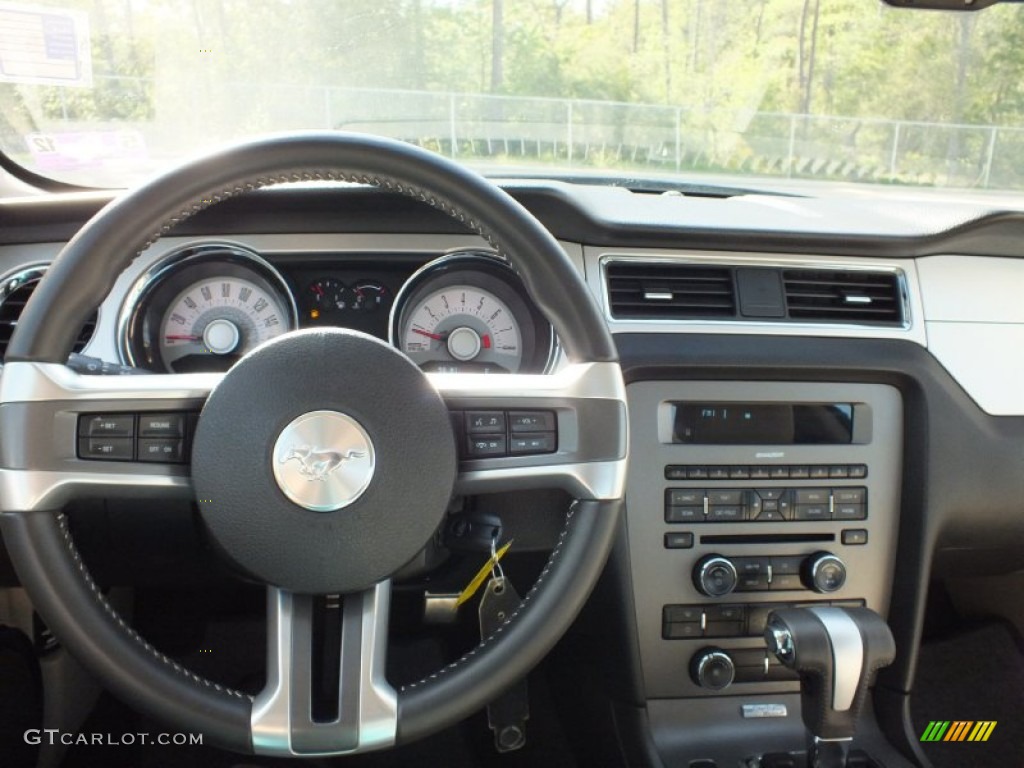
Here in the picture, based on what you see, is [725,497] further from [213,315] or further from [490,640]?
[213,315]

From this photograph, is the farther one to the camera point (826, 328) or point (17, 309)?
point (826, 328)

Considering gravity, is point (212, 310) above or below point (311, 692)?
above

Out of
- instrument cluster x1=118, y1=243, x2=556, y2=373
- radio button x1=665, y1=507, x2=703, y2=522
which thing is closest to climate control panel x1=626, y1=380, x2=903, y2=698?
radio button x1=665, y1=507, x2=703, y2=522

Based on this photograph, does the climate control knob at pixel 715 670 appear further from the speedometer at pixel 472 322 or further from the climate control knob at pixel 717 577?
the speedometer at pixel 472 322

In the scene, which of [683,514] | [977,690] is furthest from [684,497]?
[977,690]

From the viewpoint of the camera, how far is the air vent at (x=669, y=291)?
6.10 feet

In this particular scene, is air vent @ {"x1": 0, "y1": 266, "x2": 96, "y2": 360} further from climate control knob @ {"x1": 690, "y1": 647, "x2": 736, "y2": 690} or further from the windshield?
climate control knob @ {"x1": 690, "y1": 647, "x2": 736, "y2": 690}

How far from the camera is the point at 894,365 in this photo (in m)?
1.91

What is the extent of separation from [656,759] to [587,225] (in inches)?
40.9

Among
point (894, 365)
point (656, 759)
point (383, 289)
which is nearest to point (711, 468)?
point (894, 365)

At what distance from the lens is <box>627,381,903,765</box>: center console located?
187 cm

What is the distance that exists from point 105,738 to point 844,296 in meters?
1.93

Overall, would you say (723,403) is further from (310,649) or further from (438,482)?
(310,649)

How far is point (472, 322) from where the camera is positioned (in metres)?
1.81
